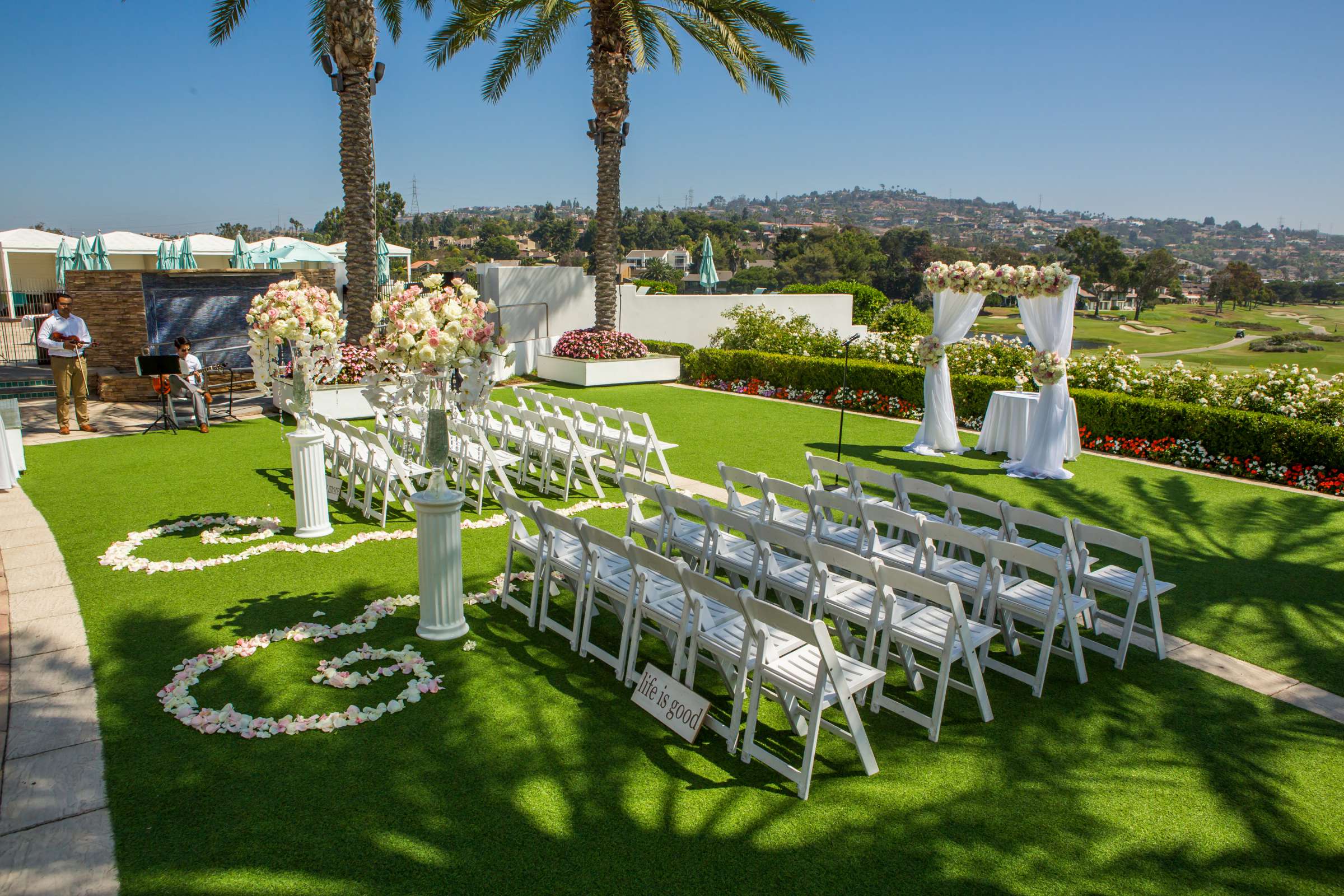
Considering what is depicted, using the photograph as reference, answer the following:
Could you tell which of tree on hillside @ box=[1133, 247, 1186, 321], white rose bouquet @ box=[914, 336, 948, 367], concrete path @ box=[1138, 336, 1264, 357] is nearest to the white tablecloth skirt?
white rose bouquet @ box=[914, 336, 948, 367]

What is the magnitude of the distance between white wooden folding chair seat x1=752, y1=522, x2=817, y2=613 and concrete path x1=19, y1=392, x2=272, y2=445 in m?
10.1

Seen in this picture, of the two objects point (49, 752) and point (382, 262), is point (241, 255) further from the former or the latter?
point (49, 752)

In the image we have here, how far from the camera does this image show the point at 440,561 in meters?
5.15

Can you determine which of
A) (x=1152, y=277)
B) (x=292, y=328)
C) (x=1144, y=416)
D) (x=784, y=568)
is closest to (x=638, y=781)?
(x=784, y=568)

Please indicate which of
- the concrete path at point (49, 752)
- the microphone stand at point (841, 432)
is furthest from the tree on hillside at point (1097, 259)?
the concrete path at point (49, 752)

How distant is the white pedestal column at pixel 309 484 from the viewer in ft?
23.5

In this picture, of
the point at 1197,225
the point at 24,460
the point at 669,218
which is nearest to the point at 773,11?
the point at 24,460

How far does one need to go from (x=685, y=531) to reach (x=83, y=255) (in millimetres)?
28735

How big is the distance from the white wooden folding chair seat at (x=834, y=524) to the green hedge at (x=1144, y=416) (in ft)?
24.2

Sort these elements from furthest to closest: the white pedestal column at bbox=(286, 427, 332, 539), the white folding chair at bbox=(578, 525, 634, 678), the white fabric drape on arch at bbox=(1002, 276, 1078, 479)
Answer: the white fabric drape on arch at bbox=(1002, 276, 1078, 479)
the white pedestal column at bbox=(286, 427, 332, 539)
the white folding chair at bbox=(578, 525, 634, 678)

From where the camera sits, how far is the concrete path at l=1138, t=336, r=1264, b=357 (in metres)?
33.6

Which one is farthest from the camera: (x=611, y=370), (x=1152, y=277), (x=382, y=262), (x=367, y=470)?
(x=1152, y=277)

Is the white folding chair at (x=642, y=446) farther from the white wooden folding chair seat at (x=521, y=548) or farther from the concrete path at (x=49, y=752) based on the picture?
the concrete path at (x=49, y=752)

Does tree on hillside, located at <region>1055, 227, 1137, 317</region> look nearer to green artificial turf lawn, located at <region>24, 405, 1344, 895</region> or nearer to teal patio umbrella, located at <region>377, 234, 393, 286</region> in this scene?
teal patio umbrella, located at <region>377, 234, 393, 286</region>
